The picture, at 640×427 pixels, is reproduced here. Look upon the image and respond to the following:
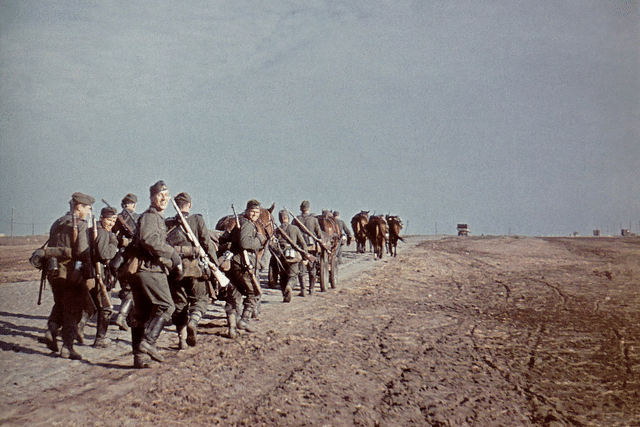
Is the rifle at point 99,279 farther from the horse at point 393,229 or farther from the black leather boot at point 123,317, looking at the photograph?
the horse at point 393,229

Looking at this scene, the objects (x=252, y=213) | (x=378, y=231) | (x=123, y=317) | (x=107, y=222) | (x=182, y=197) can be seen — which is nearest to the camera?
(x=182, y=197)

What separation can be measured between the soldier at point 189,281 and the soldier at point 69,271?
120 centimetres

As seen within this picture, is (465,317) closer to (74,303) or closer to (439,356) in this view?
(439,356)

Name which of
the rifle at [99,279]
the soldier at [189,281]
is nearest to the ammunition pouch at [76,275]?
the rifle at [99,279]

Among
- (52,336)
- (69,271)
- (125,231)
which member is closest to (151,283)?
(69,271)

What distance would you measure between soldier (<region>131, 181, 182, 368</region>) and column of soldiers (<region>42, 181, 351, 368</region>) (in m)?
0.01

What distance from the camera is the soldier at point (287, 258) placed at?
11.0 m

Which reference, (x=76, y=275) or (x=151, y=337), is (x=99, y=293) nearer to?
(x=76, y=275)

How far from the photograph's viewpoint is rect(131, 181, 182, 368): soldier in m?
5.62

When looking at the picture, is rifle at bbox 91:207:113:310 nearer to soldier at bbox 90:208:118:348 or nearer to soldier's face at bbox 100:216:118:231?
soldier at bbox 90:208:118:348

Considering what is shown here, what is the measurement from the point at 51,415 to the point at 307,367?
2.84 meters

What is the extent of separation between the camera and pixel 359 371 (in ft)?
18.6

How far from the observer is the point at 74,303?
6371mm

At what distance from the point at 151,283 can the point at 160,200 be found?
1069mm
